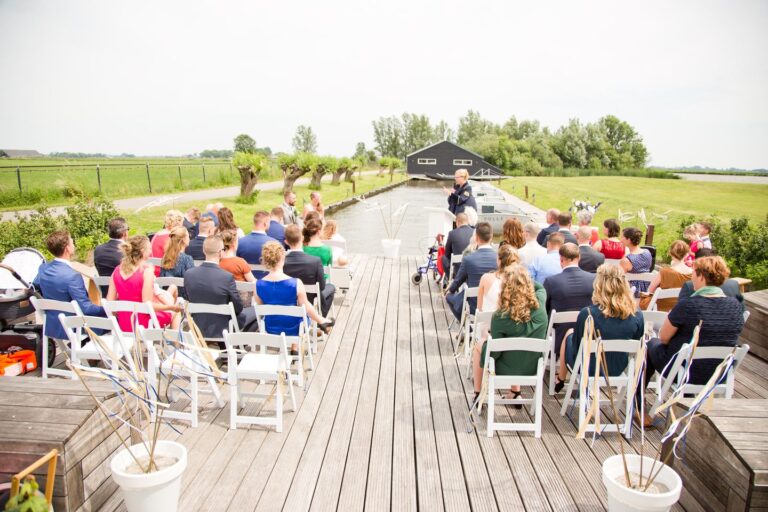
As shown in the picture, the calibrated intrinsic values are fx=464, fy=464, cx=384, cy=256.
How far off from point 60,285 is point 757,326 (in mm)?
7654

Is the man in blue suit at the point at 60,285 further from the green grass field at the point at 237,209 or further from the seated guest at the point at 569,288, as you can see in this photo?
the green grass field at the point at 237,209

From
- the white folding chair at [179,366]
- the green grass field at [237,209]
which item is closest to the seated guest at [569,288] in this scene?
the white folding chair at [179,366]

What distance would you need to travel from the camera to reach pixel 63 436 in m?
2.45

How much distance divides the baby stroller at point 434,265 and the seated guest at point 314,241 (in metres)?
2.12

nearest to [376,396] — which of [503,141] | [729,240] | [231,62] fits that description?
[729,240]

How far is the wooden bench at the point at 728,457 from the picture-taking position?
2.31m

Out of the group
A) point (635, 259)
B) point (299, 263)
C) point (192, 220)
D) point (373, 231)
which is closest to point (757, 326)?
point (635, 259)

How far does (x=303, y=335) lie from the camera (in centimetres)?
444

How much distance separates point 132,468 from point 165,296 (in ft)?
7.54

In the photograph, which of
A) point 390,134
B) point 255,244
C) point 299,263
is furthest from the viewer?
point 390,134

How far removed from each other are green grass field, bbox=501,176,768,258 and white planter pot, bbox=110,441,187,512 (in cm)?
2024

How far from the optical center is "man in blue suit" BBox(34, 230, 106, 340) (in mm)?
4332

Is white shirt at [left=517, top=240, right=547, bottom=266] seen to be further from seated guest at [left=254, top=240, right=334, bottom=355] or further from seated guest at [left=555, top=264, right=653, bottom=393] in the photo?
seated guest at [left=254, top=240, right=334, bottom=355]

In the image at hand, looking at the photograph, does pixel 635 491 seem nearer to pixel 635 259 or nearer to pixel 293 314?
pixel 293 314
